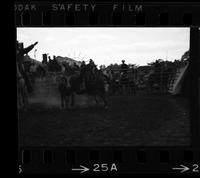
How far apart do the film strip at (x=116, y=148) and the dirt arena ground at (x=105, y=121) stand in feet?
0.27

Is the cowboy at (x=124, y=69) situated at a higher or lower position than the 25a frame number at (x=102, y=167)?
higher

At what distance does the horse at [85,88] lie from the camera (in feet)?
13.5

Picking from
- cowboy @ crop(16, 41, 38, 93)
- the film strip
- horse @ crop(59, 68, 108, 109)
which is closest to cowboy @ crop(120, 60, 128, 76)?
horse @ crop(59, 68, 108, 109)

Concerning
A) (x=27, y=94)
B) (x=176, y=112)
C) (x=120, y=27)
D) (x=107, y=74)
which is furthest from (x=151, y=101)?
(x=27, y=94)

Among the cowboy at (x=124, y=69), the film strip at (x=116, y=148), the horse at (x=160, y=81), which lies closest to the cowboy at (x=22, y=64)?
the film strip at (x=116, y=148)

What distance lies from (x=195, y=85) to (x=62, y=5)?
174 cm

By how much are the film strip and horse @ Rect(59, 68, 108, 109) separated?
0.57m

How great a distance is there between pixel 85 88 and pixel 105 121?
1.47 ft

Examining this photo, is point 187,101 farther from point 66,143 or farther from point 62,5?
point 62,5

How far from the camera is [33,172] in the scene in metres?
4.13

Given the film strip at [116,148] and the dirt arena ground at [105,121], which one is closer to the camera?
the film strip at [116,148]

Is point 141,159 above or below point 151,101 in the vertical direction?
below

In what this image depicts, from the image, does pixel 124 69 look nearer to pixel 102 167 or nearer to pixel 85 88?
pixel 85 88

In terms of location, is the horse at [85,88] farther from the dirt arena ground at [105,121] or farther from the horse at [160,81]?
the horse at [160,81]
